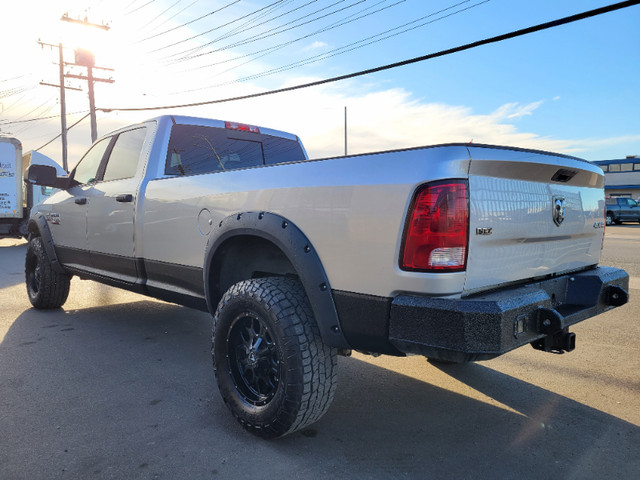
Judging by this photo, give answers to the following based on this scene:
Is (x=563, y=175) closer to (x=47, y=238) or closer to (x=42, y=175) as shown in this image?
(x=42, y=175)

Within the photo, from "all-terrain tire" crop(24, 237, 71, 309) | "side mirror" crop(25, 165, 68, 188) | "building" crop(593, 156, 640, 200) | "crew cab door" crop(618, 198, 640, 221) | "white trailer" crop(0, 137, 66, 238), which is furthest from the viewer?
"building" crop(593, 156, 640, 200)

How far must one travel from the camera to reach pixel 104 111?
1118 inches

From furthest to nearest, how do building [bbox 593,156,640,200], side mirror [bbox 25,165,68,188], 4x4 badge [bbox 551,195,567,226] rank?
building [bbox 593,156,640,200] → side mirror [bbox 25,165,68,188] → 4x4 badge [bbox 551,195,567,226]

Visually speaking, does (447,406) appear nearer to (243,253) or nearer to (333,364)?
(333,364)

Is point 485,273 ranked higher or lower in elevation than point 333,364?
higher

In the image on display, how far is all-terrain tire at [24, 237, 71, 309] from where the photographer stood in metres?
5.52

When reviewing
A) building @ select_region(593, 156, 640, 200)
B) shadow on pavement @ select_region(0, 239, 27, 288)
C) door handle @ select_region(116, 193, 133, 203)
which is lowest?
shadow on pavement @ select_region(0, 239, 27, 288)

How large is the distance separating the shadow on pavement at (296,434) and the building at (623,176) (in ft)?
189

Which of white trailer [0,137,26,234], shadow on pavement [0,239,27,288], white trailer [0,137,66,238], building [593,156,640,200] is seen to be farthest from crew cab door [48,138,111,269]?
building [593,156,640,200]

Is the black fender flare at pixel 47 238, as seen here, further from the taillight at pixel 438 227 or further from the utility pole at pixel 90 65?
the utility pole at pixel 90 65

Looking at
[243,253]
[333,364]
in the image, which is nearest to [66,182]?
[243,253]

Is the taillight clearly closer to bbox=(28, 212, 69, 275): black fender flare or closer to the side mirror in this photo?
the side mirror

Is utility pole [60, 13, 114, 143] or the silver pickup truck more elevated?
utility pole [60, 13, 114, 143]

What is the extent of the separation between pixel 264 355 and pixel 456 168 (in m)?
1.42
